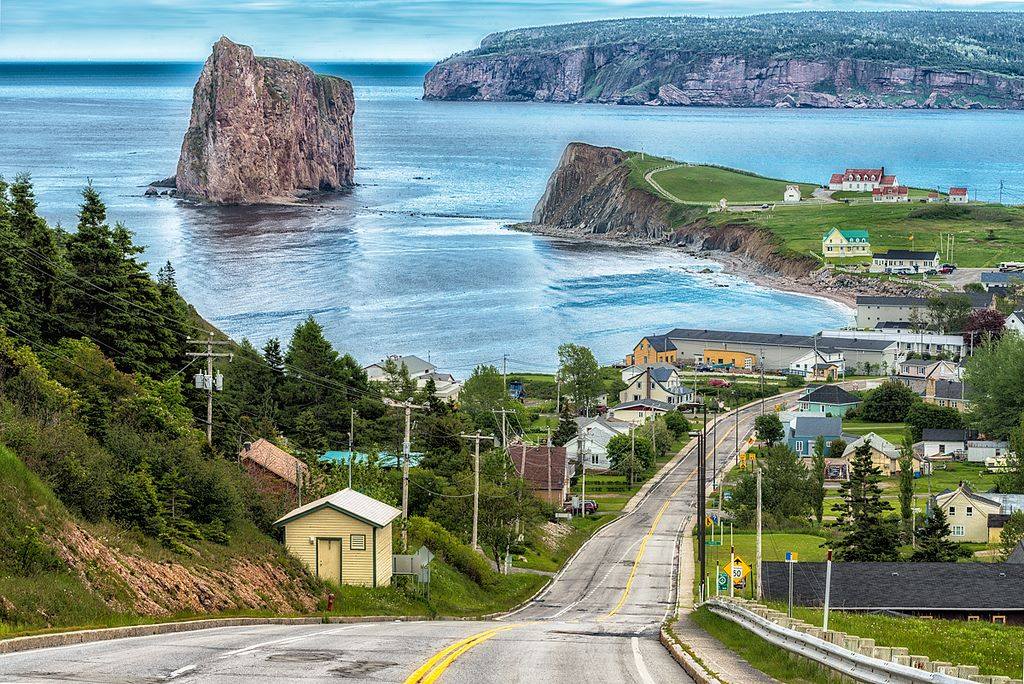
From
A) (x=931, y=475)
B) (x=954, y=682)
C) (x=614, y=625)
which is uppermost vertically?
(x=954, y=682)

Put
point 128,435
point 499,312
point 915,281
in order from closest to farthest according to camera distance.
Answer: point 128,435
point 499,312
point 915,281

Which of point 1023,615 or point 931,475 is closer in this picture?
point 1023,615

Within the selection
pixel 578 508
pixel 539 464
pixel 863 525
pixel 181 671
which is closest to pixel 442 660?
pixel 181 671

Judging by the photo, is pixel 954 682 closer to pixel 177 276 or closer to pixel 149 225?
pixel 177 276

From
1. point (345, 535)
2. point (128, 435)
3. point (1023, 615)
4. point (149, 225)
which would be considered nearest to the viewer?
point (128, 435)

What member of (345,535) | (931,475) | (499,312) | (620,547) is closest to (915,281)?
(499,312)

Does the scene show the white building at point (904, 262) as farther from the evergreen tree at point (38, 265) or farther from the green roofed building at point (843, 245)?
the evergreen tree at point (38, 265)

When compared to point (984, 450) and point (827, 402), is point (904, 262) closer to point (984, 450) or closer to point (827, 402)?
point (827, 402)
